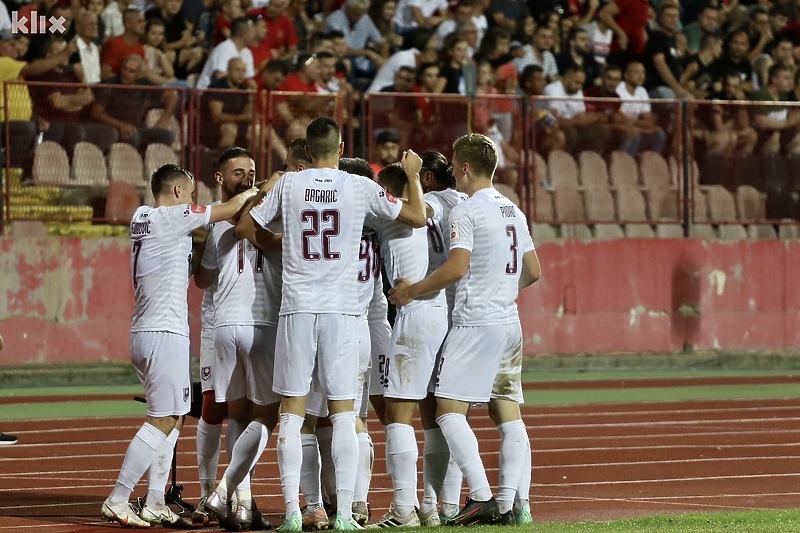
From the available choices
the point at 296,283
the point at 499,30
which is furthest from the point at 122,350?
the point at 296,283

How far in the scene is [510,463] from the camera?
9.45m

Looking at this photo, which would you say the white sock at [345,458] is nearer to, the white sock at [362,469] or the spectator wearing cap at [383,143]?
the white sock at [362,469]

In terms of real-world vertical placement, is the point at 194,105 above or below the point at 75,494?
above

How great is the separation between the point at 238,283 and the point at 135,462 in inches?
50.1

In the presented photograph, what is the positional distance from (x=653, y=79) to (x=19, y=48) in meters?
9.74

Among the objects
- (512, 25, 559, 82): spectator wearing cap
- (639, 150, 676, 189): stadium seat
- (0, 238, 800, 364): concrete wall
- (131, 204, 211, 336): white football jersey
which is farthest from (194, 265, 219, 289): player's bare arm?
(512, 25, 559, 82): spectator wearing cap

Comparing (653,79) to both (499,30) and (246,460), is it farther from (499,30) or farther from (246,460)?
(246,460)

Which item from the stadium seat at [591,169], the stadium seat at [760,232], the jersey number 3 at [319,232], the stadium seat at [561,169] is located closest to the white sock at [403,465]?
the jersey number 3 at [319,232]

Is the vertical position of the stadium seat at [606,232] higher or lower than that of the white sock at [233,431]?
higher

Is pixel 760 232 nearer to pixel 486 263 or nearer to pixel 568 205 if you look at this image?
pixel 568 205

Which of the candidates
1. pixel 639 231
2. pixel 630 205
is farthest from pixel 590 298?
pixel 630 205

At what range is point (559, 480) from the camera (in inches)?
477

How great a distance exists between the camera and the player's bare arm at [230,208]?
9.55 m

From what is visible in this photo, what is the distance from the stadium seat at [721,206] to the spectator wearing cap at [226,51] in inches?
282
